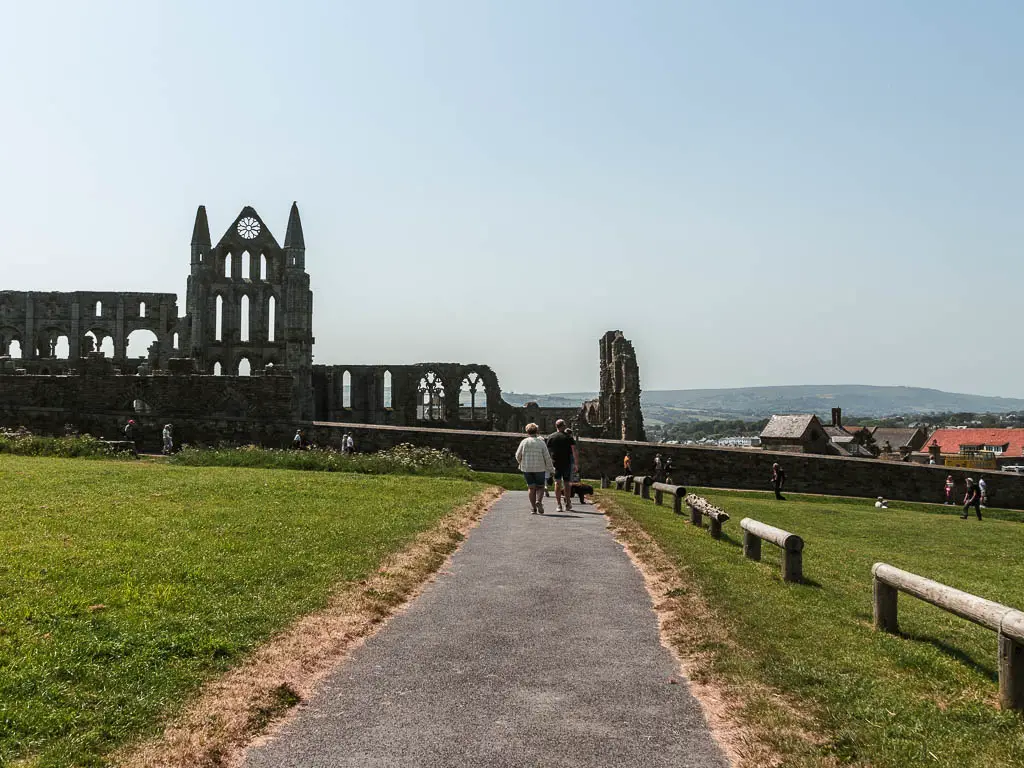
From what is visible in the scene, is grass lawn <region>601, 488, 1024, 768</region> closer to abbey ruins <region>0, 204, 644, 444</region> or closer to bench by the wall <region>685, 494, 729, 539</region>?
bench by the wall <region>685, 494, 729, 539</region>

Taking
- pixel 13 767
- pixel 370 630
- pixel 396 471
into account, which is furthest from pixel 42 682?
pixel 396 471

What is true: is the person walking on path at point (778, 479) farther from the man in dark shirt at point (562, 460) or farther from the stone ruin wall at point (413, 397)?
the stone ruin wall at point (413, 397)

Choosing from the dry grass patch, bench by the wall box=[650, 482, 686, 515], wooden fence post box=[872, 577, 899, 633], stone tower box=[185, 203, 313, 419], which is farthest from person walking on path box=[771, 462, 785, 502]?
stone tower box=[185, 203, 313, 419]

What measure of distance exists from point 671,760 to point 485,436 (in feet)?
85.4

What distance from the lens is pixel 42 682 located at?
19.1 ft

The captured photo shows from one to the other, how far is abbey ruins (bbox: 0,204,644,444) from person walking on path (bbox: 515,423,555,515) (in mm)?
18093

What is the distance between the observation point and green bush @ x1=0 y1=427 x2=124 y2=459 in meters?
24.6

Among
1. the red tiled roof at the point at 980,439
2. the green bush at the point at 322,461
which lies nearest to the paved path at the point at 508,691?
the green bush at the point at 322,461

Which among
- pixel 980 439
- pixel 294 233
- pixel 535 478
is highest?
pixel 294 233

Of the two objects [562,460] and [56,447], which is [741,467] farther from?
[56,447]

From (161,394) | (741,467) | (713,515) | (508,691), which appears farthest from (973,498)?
(161,394)

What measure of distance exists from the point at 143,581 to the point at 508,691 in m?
4.11

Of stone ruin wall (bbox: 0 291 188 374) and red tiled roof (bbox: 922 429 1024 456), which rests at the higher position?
stone ruin wall (bbox: 0 291 188 374)

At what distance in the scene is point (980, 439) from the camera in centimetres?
10900
